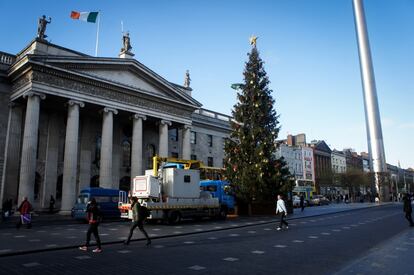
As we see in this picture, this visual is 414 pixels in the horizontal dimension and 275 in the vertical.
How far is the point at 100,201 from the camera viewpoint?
26.6 meters

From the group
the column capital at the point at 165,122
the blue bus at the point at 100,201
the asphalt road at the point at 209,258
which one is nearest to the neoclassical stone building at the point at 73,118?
the column capital at the point at 165,122

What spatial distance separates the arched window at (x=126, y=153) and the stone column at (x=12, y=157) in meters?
11.4

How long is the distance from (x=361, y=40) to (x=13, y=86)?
77.1 metres

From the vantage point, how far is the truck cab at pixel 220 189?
28688 mm

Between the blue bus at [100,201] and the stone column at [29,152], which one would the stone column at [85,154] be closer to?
the stone column at [29,152]

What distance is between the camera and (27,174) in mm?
27172

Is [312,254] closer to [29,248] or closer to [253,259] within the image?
[253,259]

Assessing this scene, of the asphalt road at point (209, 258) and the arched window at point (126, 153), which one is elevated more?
the arched window at point (126, 153)

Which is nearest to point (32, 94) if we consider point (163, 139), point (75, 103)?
point (75, 103)

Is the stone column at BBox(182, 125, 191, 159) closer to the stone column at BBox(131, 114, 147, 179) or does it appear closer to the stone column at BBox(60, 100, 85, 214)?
→ the stone column at BBox(131, 114, 147, 179)

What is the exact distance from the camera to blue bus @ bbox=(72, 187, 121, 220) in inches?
981

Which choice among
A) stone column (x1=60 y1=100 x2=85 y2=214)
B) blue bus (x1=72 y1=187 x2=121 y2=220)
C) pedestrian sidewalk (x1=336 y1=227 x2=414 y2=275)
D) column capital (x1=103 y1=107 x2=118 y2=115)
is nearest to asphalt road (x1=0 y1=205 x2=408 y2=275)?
pedestrian sidewalk (x1=336 y1=227 x2=414 y2=275)

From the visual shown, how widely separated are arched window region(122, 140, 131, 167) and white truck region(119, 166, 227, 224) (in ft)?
55.4

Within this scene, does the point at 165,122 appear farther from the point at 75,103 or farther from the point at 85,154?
the point at 75,103
